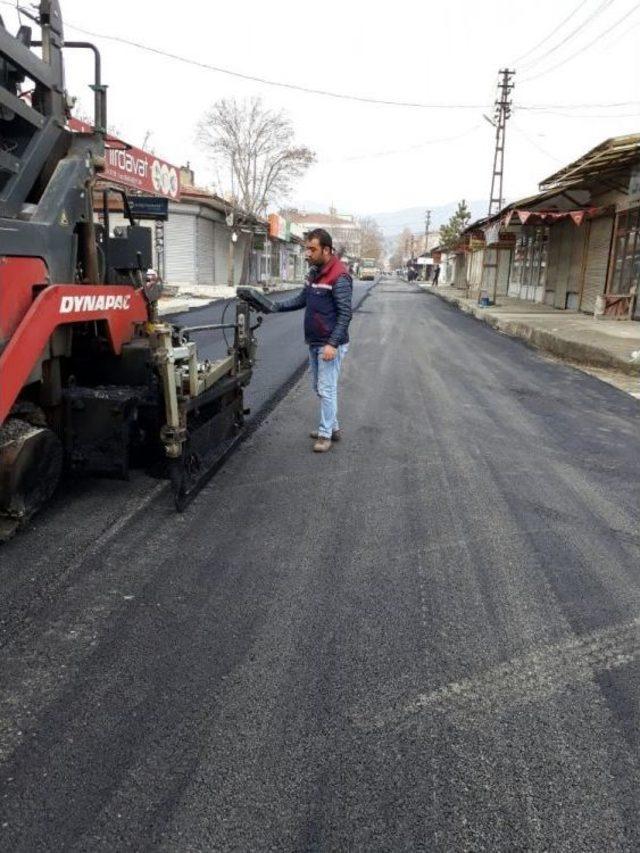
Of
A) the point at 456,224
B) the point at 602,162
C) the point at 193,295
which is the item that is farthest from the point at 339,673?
the point at 456,224

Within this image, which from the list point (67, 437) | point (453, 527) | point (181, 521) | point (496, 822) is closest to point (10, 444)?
point (67, 437)

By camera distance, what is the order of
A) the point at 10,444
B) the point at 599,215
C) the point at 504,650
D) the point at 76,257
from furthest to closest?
the point at 599,215 < the point at 76,257 < the point at 10,444 < the point at 504,650

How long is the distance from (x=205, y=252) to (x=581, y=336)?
21.9m

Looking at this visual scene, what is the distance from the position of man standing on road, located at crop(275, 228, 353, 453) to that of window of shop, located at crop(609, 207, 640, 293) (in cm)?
1386

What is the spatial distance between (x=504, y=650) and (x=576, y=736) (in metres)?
0.56

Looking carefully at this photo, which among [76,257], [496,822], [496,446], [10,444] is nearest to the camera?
[496,822]

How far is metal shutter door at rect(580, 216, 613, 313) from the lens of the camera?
65.4 feet

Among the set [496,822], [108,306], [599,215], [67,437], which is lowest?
[496,822]

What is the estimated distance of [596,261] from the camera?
20859 millimetres

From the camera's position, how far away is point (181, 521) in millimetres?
4309

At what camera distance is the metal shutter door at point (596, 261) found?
19.9m

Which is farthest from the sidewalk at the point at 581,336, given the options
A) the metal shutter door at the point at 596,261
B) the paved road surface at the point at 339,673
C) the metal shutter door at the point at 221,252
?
the metal shutter door at the point at 221,252

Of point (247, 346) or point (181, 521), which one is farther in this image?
point (247, 346)

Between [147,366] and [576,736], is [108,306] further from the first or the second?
[576,736]
